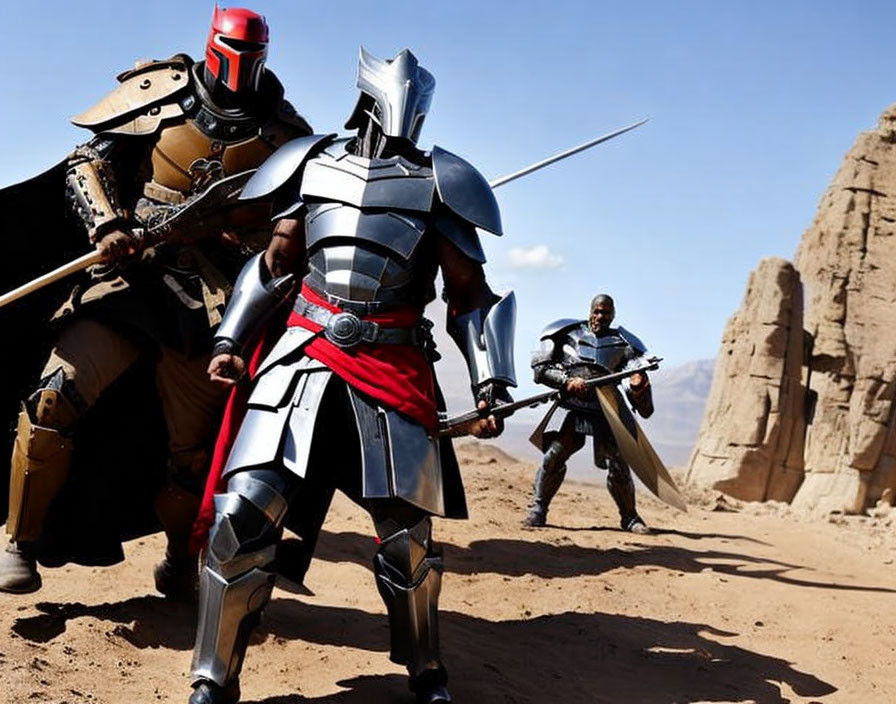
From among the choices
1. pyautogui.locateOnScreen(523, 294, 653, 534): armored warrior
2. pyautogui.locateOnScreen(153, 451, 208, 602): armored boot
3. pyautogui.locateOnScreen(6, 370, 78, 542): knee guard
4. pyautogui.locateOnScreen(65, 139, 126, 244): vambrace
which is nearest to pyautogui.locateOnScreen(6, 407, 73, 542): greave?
pyautogui.locateOnScreen(6, 370, 78, 542): knee guard

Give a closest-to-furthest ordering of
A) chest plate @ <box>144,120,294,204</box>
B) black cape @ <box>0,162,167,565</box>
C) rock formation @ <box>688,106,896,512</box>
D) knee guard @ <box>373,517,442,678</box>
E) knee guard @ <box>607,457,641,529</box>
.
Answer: knee guard @ <box>373,517,442,678</box>
chest plate @ <box>144,120,294,204</box>
black cape @ <box>0,162,167,565</box>
knee guard @ <box>607,457,641,529</box>
rock formation @ <box>688,106,896,512</box>

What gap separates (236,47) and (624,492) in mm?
6388

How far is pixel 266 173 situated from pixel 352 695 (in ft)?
6.48

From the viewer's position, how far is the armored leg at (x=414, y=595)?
3.88 metres

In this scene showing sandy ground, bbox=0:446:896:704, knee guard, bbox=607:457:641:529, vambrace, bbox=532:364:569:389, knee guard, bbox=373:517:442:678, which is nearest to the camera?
knee guard, bbox=373:517:442:678

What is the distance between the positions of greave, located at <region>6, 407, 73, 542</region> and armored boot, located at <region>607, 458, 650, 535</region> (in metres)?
6.20

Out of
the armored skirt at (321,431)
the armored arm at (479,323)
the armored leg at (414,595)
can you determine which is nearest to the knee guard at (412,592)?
the armored leg at (414,595)

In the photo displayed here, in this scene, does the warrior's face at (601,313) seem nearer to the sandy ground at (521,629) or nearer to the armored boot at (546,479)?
the armored boot at (546,479)

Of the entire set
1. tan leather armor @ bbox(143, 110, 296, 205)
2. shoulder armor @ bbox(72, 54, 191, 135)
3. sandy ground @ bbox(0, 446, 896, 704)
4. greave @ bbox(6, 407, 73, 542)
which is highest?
shoulder armor @ bbox(72, 54, 191, 135)

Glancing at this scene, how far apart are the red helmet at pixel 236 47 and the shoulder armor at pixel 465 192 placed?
1177 millimetres

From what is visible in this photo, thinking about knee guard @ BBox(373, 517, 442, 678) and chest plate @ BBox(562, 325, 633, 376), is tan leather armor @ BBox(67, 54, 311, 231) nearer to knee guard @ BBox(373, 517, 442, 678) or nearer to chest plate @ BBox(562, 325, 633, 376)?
knee guard @ BBox(373, 517, 442, 678)

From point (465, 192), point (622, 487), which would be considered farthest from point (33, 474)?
point (622, 487)

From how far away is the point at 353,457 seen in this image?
419cm

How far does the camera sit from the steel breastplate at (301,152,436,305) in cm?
397
